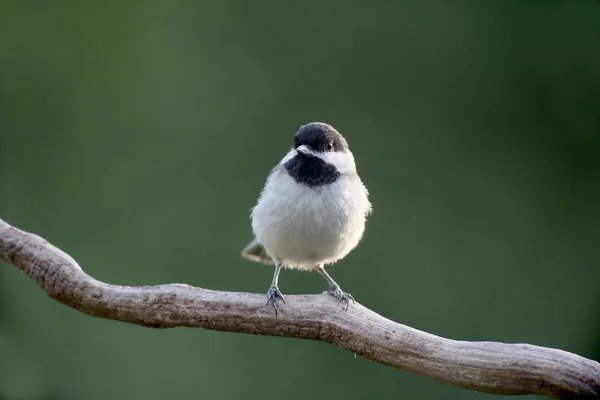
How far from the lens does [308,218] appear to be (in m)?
2.42

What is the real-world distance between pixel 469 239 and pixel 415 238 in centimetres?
32

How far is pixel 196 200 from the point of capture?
4.20 m

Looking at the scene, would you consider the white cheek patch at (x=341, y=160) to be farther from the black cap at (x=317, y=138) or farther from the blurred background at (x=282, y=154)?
the blurred background at (x=282, y=154)

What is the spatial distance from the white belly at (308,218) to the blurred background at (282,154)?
53.1 inches

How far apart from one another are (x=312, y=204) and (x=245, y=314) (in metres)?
0.49

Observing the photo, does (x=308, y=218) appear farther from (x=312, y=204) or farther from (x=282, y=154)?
(x=282, y=154)

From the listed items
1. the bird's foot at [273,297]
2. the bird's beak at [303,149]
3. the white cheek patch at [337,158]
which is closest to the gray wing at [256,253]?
the white cheek patch at [337,158]

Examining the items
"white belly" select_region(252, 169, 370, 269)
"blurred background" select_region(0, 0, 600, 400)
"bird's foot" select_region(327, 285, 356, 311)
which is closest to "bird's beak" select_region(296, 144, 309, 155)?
"white belly" select_region(252, 169, 370, 269)

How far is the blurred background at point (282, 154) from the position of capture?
3.89 metres

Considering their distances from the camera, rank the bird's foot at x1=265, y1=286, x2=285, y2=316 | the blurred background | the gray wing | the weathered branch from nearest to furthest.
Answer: the weathered branch → the bird's foot at x1=265, y1=286, x2=285, y2=316 → the gray wing → the blurred background

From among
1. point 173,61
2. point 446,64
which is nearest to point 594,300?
point 446,64

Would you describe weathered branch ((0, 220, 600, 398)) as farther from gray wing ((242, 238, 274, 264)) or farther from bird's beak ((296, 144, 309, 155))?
gray wing ((242, 238, 274, 264))

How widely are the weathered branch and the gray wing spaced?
0.71 metres

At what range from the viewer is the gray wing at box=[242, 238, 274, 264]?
2.89 meters
